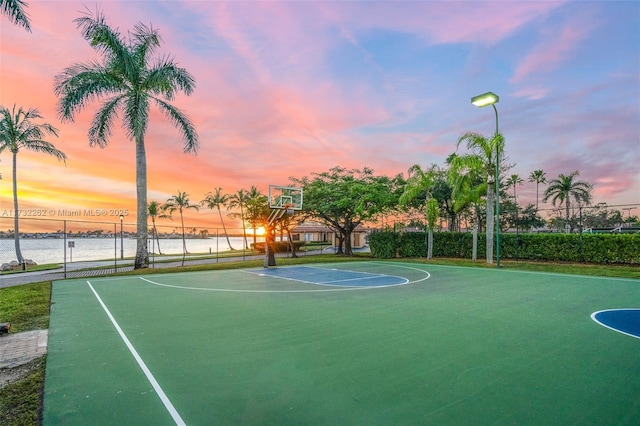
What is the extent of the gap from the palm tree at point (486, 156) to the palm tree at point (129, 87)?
13099mm

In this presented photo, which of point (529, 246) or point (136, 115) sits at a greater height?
point (136, 115)

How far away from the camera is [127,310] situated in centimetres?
704

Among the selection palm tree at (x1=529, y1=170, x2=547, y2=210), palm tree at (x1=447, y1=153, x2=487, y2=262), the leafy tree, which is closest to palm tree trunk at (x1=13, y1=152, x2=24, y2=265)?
the leafy tree

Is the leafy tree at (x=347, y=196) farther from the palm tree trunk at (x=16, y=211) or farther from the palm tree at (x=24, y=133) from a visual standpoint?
the palm tree trunk at (x=16, y=211)

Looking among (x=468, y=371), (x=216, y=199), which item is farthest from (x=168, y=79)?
(x=216, y=199)

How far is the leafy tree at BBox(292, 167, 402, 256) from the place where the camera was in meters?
21.7

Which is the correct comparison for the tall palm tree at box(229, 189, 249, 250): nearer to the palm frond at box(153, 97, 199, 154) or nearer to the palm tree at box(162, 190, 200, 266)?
the palm tree at box(162, 190, 200, 266)

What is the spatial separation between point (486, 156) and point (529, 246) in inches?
215

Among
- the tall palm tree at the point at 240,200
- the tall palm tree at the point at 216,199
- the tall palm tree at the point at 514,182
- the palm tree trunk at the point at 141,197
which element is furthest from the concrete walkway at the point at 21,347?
the tall palm tree at the point at 216,199

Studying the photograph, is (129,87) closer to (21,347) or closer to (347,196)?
(21,347)

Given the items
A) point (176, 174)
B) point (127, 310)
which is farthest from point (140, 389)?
point (176, 174)

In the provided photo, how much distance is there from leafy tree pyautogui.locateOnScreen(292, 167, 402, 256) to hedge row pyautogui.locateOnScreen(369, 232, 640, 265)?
89.8 inches

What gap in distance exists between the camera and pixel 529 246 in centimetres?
1700

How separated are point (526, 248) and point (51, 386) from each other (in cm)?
1927
